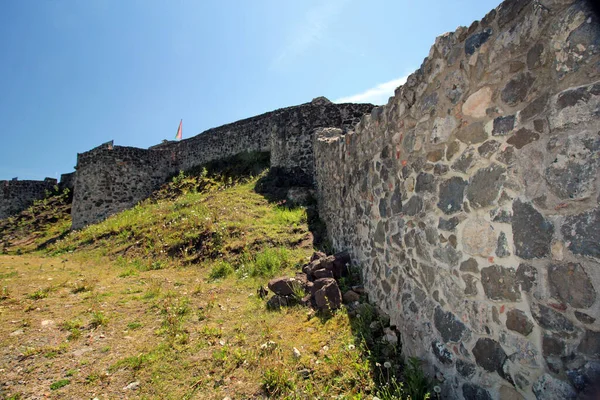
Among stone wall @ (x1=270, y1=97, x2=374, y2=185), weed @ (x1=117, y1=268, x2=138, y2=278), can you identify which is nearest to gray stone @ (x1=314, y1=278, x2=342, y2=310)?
weed @ (x1=117, y1=268, x2=138, y2=278)

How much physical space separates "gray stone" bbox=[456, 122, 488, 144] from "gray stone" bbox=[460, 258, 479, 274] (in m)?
0.86

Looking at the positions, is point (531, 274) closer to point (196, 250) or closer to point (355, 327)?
point (355, 327)

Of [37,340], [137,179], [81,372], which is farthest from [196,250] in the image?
[137,179]

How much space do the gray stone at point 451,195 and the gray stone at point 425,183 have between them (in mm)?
141

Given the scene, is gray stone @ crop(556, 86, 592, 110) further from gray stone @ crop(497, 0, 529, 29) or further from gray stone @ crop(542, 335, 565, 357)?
gray stone @ crop(542, 335, 565, 357)

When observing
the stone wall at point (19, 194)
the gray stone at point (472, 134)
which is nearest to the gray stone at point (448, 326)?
the gray stone at point (472, 134)

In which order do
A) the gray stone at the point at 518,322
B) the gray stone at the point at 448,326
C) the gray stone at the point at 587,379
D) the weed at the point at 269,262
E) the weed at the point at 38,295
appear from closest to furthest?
1. the gray stone at the point at 587,379
2. the gray stone at the point at 518,322
3. the gray stone at the point at 448,326
4. the weed at the point at 38,295
5. the weed at the point at 269,262

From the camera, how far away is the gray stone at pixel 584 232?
1647 millimetres

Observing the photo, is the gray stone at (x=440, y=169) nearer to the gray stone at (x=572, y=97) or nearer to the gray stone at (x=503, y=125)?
the gray stone at (x=503, y=125)

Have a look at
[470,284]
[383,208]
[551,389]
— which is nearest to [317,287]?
[383,208]

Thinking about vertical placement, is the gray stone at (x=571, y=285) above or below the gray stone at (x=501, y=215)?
below

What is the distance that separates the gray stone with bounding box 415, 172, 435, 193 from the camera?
9.63ft

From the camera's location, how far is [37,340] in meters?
4.32

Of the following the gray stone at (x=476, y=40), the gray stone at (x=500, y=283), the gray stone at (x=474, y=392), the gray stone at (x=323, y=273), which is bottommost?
the gray stone at (x=474, y=392)
